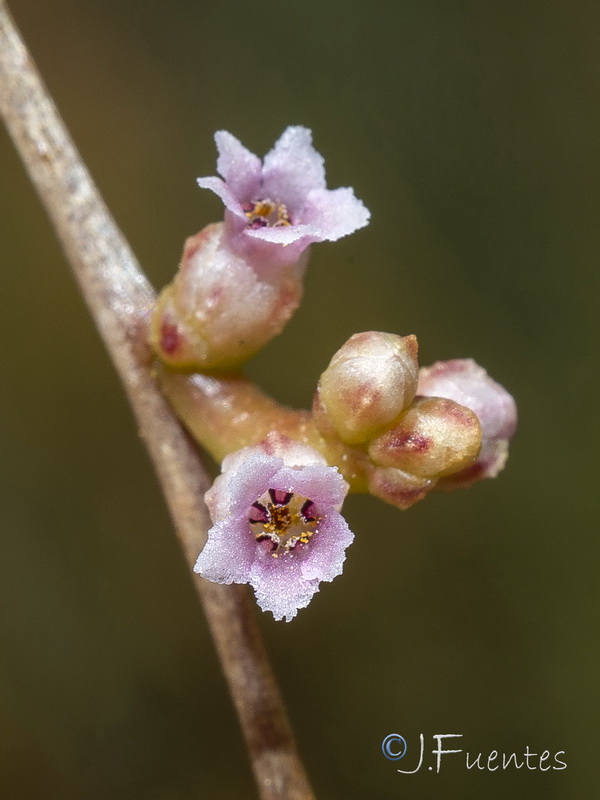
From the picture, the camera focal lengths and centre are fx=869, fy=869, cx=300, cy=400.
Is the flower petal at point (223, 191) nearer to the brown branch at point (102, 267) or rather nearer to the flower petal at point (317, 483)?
the brown branch at point (102, 267)

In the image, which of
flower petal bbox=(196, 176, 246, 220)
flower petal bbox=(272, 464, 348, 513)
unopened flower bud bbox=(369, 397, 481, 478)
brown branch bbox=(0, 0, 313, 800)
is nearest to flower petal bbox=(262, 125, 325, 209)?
flower petal bbox=(196, 176, 246, 220)

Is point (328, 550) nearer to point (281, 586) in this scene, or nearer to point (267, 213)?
point (281, 586)

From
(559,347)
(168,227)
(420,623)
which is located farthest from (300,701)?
(168,227)

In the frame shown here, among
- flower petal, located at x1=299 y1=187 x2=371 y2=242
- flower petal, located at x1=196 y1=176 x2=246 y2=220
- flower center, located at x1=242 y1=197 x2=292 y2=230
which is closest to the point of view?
flower petal, located at x1=196 y1=176 x2=246 y2=220

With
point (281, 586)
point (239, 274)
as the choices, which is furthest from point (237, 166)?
point (281, 586)

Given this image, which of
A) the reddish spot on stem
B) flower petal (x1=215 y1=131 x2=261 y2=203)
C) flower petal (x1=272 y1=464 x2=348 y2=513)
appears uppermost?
flower petal (x1=215 y1=131 x2=261 y2=203)

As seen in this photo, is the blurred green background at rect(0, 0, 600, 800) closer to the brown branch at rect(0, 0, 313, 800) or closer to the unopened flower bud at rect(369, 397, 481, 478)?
the brown branch at rect(0, 0, 313, 800)
